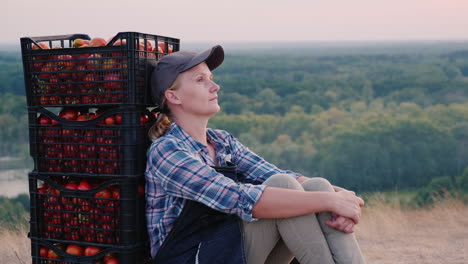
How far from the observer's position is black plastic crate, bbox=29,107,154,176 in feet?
8.13

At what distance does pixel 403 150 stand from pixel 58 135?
14.5 meters

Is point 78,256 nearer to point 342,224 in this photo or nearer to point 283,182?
point 283,182

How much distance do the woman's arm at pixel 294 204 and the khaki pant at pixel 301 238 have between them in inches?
2.9

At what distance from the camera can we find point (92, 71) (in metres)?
2.53

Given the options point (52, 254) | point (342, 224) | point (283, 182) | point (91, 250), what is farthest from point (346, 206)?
point (52, 254)

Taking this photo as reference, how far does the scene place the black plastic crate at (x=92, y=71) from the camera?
246 centimetres

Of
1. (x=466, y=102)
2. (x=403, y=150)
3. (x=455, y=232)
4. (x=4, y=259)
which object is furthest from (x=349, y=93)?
(x=4, y=259)

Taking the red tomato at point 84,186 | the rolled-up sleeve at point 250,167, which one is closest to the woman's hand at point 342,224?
the rolled-up sleeve at point 250,167

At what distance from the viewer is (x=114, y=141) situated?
250 centimetres

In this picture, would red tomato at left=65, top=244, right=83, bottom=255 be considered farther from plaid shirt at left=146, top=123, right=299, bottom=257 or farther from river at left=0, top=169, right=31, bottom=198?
river at left=0, top=169, right=31, bottom=198

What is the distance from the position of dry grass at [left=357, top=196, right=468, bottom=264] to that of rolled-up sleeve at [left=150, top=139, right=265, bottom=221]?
2.99m

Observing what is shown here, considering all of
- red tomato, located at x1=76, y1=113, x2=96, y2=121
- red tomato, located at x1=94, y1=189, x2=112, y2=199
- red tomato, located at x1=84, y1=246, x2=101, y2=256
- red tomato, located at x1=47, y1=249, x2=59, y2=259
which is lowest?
red tomato, located at x1=47, y1=249, x2=59, y2=259

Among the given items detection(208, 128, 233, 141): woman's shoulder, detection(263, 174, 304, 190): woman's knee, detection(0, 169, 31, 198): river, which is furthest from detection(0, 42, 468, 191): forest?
detection(263, 174, 304, 190): woman's knee

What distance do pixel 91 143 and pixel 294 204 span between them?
3.22ft
